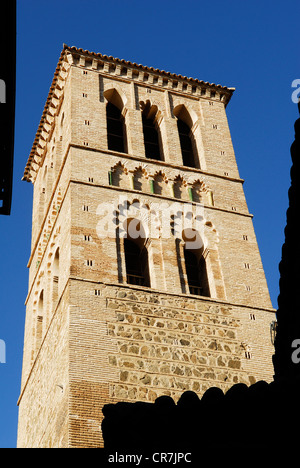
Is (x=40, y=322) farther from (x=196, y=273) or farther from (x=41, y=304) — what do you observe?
(x=196, y=273)

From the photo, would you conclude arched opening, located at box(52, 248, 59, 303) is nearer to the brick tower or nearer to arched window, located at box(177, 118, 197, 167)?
the brick tower

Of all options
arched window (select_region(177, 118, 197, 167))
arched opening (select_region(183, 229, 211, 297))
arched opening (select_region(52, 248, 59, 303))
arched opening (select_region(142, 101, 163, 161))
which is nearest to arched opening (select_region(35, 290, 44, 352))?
arched opening (select_region(52, 248, 59, 303))

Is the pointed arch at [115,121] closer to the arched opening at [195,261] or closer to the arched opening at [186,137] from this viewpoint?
the arched opening at [186,137]

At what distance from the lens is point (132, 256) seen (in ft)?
54.0

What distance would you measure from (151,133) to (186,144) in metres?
0.93

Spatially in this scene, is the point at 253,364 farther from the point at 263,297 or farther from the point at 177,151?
the point at 177,151

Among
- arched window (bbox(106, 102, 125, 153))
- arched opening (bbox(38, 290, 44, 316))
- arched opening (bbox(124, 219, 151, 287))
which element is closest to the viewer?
arched opening (bbox(124, 219, 151, 287))

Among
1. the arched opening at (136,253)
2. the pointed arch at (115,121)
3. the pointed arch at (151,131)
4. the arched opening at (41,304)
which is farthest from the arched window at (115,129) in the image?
the arched opening at (41,304)

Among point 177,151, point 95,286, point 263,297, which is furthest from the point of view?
point 177,151

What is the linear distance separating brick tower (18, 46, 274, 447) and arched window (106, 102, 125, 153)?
0.03m

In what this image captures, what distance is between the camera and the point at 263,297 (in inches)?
635

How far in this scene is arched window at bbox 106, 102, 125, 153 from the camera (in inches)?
739
